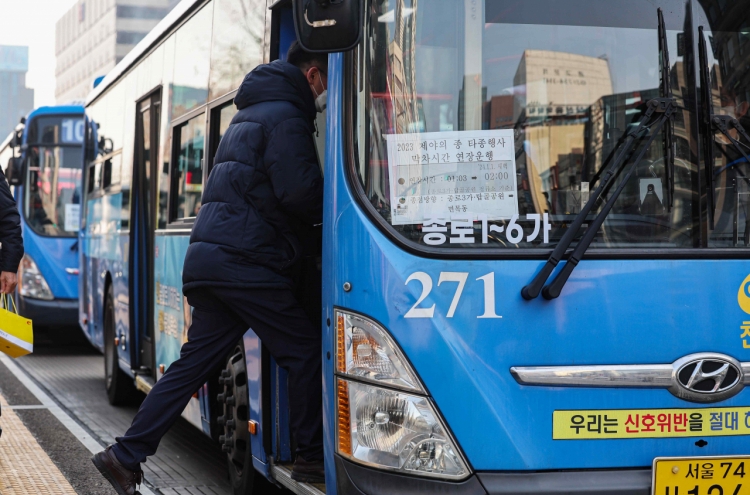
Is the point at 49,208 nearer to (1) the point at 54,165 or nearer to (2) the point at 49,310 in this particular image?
(1) the point at 54,165

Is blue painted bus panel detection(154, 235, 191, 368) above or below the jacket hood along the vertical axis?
below

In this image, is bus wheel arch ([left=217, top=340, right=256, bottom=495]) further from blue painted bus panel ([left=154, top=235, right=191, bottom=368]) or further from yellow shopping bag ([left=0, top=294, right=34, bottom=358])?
yellow shopping bag ([left=0, top=294, right=34, bottom=358])

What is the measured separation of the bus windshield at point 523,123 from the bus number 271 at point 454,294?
0.36ft

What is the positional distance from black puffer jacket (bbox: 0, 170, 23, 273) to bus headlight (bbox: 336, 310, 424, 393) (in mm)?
2961

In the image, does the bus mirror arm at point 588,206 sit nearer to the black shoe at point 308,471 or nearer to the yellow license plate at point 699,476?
the yellow license plate at point 699,476

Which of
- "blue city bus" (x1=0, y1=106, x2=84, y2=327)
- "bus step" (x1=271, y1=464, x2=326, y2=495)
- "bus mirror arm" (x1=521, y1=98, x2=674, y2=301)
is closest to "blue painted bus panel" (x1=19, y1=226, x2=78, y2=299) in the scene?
"blue city bus" (x1=0, y1=106, x2=84, y2=327)

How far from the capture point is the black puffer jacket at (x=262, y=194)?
406cm

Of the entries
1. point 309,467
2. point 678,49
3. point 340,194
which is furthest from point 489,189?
point 309,467

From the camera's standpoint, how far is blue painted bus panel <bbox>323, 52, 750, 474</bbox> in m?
3.24

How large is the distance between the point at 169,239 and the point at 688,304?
3.81m

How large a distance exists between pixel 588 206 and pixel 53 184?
12.8 m

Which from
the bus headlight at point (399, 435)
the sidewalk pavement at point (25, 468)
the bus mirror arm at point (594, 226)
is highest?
the bus mirror arm at point (594, 226)

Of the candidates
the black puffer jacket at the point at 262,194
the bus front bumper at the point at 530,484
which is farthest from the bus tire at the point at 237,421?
the bus front bumper at the point at 530,484

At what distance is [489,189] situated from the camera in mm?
3352
